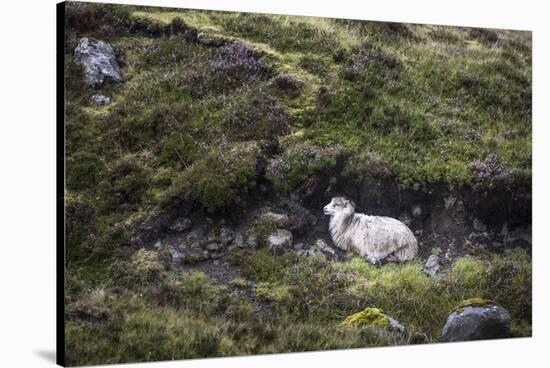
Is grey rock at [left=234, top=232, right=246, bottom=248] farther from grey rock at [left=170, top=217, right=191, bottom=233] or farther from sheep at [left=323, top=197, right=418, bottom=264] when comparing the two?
sheep at [left=323, top=197, right=418, bottom=264]

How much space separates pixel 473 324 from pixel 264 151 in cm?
529

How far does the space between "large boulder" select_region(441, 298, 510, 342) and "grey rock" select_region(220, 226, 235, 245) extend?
14.9 feet

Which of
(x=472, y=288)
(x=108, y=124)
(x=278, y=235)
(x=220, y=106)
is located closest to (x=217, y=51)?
(x=220, y=106)

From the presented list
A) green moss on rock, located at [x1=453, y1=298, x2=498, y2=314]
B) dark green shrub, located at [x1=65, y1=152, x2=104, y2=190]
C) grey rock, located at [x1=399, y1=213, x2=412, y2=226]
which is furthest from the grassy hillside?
grey rock, located at [x1=399, y1=213, x2=412, y2=226]

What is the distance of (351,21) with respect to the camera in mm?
16250

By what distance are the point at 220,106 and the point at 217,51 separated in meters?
1.10

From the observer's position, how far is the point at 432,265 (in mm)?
16219

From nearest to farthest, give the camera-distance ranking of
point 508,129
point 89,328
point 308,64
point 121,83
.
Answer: point 89,328 → point 121,83 → point 308,64 → point 508,129

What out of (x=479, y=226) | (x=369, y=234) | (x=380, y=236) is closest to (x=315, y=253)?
(x=369, y=234)

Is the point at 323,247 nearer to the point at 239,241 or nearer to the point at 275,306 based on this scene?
the point at 275,306

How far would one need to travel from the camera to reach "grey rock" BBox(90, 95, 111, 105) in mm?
14163

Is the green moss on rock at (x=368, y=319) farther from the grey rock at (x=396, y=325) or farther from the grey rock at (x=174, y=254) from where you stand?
the grey rock at (x=174, y=254)

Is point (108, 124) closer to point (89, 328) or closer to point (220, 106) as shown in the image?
point (220, 106)

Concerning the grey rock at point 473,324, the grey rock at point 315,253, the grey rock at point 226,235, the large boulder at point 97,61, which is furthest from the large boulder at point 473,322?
the large boulder at point 97,61
